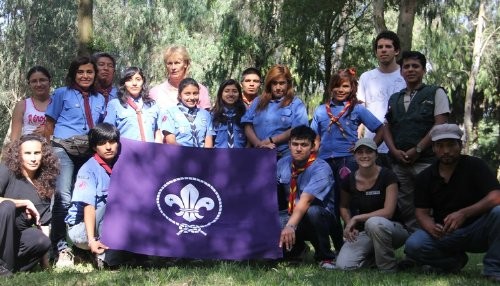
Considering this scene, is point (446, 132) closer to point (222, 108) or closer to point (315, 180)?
point (315, 180)

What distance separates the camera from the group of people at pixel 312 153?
546cm

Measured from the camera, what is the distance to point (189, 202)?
19.1 ft

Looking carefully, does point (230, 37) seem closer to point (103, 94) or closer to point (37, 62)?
point (37, 62)

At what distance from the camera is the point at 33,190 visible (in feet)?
18.9

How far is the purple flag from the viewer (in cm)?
573

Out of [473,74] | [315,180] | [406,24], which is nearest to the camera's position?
[315,180]

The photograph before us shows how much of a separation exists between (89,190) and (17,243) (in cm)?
79

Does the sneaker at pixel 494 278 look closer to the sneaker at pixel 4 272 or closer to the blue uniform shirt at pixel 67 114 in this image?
the sneaker at pixel 4 272

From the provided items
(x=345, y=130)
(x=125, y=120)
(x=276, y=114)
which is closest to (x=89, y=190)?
(x=125, y=120)

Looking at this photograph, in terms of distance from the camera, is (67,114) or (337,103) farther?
(337,103)

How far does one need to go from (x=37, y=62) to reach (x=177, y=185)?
1210 inches

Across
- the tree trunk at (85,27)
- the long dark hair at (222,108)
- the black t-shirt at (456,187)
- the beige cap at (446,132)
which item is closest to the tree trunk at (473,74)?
the tree trunk at (85,27)

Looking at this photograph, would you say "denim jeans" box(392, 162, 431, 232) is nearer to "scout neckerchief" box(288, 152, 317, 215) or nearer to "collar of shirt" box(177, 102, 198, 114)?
"scout neckerchief" box(288, 152, 317, 215)

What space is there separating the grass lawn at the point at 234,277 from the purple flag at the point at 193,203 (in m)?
0.21
